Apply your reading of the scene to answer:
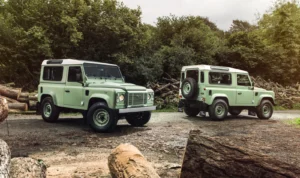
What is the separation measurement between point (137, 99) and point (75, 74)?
223cm

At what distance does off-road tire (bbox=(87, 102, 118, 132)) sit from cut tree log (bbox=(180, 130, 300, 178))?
13.8 ft

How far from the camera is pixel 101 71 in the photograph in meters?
8.88

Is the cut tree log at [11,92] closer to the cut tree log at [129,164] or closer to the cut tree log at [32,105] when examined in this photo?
the cut tree log at [32,105]

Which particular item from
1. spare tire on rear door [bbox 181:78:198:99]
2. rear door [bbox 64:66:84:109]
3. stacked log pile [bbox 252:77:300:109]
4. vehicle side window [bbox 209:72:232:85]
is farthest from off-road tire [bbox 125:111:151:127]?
stacked log pile [bbox 252:77:300:109]

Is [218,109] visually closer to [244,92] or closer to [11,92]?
→ [244,92]

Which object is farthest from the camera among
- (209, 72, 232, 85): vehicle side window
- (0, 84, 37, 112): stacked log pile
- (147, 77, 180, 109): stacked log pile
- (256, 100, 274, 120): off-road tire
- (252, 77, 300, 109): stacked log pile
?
(252, 77, 300, 109): stacked log pile

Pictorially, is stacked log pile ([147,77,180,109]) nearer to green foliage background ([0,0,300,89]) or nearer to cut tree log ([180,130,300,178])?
green foliage background ([0,0,300,89])

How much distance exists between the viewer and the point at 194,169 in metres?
3.48

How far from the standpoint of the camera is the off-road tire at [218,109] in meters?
10.6

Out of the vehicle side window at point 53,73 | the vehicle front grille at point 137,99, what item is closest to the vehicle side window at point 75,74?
the vehicle side window at point 53,73

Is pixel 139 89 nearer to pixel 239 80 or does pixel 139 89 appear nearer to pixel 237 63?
pixel 239 80

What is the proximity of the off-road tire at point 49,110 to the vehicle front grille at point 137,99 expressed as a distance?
9.62 feet

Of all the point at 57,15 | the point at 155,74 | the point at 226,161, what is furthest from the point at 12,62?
the point at 226,161

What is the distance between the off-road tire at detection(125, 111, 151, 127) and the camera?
8927mm
